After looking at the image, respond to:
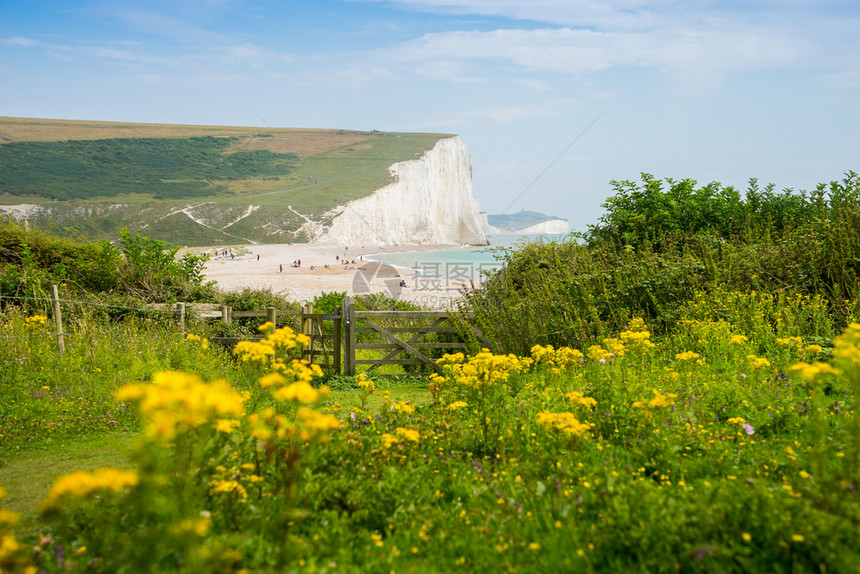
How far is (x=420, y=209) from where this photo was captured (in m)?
102

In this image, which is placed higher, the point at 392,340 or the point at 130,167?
the point at 130,167

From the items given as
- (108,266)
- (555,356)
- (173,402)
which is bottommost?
(555,356)

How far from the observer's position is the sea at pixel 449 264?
12.6 meters

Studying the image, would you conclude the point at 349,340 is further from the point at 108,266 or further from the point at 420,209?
the point at 420,209

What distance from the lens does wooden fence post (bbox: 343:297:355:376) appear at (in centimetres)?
1019

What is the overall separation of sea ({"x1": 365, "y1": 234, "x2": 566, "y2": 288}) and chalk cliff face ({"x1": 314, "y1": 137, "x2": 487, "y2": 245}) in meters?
8.67

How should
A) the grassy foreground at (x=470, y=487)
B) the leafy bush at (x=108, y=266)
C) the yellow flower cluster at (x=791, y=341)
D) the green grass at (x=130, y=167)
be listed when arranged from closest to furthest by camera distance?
the grassy foreground at (x=470, y=487), the yellow flower cluster at (x=791, y=341), the leafy bush at (x=108, y=266), the green grass at (x=130, y=167)

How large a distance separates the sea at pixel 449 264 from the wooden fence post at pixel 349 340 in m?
2.46

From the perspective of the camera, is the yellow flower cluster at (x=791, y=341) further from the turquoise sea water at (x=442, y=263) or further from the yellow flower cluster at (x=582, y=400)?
the turquoise sea water at (x=442, y=263)

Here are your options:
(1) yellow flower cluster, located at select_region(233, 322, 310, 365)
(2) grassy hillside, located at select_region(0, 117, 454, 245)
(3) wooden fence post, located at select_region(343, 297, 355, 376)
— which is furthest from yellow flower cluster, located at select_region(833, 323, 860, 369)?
(2) grassy hillside, located at select_region(0, 117, 454, 245)

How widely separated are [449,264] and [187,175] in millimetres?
84035

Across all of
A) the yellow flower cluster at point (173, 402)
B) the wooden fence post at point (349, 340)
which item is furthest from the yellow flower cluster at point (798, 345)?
the wooden fence post at point (349, 340)

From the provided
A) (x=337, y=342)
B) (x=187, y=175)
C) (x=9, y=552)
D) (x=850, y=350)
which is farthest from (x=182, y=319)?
(x=187, y=175)

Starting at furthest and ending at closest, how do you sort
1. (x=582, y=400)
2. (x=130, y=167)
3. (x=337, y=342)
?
(x=130, y=167) < (x=337, y=342) < (x=582, y=400)
